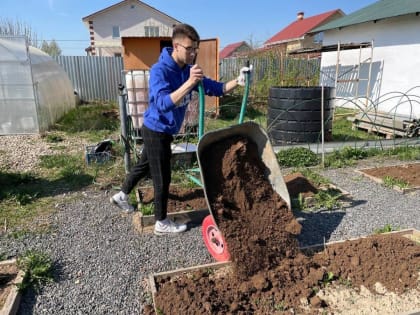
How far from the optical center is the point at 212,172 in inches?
114

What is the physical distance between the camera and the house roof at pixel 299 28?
34.3 metres

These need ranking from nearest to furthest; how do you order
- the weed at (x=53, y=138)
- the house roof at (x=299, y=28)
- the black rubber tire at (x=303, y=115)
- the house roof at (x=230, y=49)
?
the black rubber tire at (x=303, y=115) → the weed at (x=53, y=138) → the house roof at (x=299, y=28) → the house roof at (x=230, y=49)

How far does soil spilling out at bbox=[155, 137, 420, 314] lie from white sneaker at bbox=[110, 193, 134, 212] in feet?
4.50

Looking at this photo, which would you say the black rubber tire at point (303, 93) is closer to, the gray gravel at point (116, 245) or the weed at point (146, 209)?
the gray gravel at point (116, 245)

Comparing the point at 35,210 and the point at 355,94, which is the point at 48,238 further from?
the point at 355,94

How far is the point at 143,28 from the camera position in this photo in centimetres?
3384

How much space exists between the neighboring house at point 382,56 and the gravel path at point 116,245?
21.2 ft

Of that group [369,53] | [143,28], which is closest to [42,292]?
[369,53]

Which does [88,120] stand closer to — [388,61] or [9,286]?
A: [9,286]

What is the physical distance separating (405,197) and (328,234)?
68.2 inches

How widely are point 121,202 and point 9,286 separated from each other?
1441mm

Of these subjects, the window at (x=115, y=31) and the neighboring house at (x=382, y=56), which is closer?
the neighboring house at (x=382, y=56)

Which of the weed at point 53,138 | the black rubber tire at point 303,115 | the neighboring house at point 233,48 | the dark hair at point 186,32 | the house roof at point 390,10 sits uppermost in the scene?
the neighboring house at point 233,48

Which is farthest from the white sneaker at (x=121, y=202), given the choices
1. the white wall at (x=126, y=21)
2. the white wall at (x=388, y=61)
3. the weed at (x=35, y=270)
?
the white wall at (x=126, y=21)
